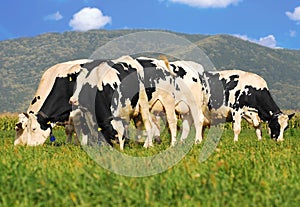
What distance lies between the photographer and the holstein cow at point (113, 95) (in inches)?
516

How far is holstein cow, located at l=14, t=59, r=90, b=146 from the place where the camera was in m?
14.3

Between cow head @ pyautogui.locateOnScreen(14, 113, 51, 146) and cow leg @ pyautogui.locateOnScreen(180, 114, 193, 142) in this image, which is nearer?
cow head @ pyautogui.locateOnScreen(14, 113, 51, 146)

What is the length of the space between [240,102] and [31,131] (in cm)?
822

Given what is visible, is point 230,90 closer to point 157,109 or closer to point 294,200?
point 157,109

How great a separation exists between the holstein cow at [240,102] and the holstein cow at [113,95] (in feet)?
15.8

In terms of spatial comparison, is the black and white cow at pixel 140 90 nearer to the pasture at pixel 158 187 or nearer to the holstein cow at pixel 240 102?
the holstein cow at pixel 240 102

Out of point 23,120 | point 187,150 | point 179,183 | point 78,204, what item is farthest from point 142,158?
point 23,120

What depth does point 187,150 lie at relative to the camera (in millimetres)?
11164

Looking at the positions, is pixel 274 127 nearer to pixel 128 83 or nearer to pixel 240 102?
pixel 240 102

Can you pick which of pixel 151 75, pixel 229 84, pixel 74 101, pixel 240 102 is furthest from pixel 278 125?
pixel 74 101

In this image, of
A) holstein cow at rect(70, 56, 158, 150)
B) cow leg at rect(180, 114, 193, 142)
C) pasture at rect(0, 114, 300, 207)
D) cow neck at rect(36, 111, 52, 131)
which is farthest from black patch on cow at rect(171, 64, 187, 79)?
pasture at rect(0, 114, 300, 207)

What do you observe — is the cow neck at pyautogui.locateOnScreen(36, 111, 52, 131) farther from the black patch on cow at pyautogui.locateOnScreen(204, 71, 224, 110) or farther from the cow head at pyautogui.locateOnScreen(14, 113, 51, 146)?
the black patch on cow at pyautogui.locateOnScreen(204, 71, 224, 110)

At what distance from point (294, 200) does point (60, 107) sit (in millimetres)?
10110

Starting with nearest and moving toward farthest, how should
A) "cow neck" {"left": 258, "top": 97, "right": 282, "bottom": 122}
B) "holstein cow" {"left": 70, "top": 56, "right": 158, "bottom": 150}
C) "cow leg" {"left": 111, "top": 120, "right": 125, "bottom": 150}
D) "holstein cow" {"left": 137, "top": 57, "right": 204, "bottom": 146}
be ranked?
"cow leg" {"left": 111, "top": 120, "right": 125, "bottom": 150}
"holstein cow" {"left": 70, "top": 56, "right": 158, "bottom": 150}
"holstein cow" {"left": 137, "top": 57, "right": 204, "bottom": 146}
"cow neck" {"left": 258, "top": 97, "right": 282, "bottom": 122}
